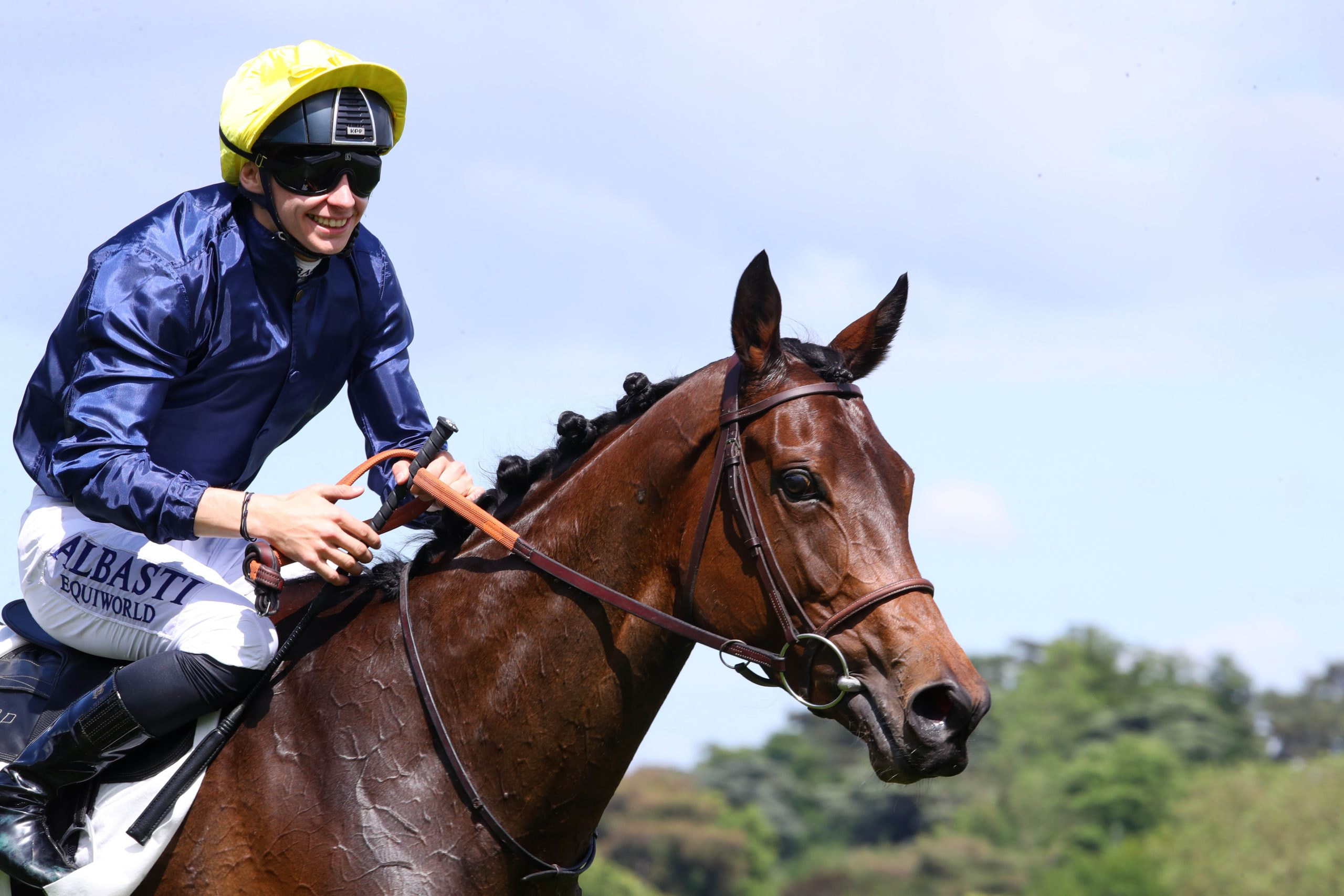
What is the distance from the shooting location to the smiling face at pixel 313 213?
15.1 feet

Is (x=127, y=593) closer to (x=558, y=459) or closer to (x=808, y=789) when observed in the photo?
(x=558, y=459)

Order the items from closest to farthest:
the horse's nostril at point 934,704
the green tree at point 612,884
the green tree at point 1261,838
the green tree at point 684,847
Result: the horse's nostril at point 934,704 < the green tree at point 1261,838 < the green tree at point 612,884 < the green tree at point 684,847

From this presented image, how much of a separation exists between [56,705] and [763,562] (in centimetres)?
227

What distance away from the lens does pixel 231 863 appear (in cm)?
413

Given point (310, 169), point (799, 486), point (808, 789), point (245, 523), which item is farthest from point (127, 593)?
point (808, 789)

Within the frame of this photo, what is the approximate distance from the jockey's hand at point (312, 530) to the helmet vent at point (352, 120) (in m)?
1.19

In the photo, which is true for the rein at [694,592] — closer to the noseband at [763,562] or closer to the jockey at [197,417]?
the noseband at [763,562]

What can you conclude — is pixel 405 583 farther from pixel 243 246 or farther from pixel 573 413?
pixel 243 246

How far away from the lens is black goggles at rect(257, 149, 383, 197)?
4598 mm

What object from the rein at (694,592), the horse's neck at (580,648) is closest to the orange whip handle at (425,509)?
the rein at (694,592)

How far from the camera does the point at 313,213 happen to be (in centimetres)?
462

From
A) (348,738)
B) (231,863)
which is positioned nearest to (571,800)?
(348,738)

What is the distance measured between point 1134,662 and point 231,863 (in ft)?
379

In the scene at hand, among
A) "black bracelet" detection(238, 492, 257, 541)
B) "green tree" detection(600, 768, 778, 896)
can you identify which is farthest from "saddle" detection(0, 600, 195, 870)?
"green tree" detection(600, 768, 778, 896)
